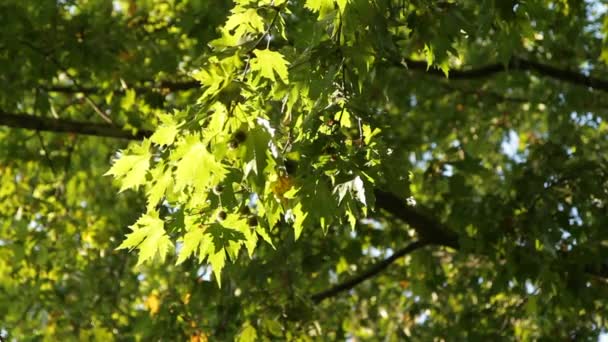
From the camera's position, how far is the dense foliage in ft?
8.89

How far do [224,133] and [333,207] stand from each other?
420 millimetres

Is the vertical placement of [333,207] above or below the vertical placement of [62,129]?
below

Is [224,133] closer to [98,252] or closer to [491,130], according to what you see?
[98,252]

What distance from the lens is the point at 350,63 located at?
2.78 metres

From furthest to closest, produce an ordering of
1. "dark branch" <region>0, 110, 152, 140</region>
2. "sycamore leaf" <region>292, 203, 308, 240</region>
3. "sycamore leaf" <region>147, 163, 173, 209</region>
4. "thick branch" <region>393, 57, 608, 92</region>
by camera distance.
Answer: "thick branch" <region>393, 57, 608, 92</region> < "dark branch" <region>0, 110, 152, 140</region> < "sycamore leaf" <region>147, 163, 173, 209</region> < "sycamore leaf" <region>292, 203, 308, 240</region>

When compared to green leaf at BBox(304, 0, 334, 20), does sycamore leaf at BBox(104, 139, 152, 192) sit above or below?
below

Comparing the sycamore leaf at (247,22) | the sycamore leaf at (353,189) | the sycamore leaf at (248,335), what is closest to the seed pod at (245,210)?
the sycamore leaf at (353,189)

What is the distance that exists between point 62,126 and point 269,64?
3.06 meters

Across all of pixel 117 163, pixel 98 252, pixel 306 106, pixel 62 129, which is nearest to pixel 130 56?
pixel 62 129

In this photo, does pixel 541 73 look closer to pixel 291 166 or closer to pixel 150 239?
pixel 291 166

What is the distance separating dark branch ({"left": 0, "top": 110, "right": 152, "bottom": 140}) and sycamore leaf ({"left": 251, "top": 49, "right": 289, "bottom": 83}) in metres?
2.87

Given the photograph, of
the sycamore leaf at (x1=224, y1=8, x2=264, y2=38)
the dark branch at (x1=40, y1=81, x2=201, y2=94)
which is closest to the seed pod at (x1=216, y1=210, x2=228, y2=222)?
the sycamore leaf at (x1=224, y1=8, x2=264, y2=38)

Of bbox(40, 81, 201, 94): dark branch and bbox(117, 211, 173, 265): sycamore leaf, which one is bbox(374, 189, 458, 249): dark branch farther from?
bbox(117, 211, 173, 265): sycamore leaf

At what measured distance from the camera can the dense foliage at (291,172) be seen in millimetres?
2711
